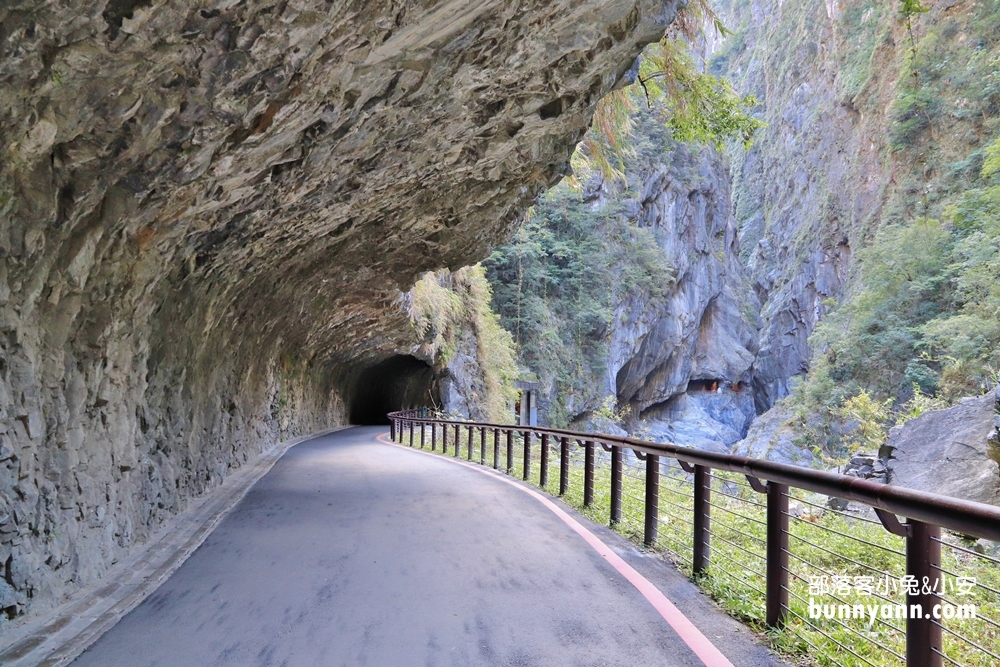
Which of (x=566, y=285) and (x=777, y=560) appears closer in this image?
(x=777, y=560)

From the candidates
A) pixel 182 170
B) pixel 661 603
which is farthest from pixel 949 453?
pixel 182 170

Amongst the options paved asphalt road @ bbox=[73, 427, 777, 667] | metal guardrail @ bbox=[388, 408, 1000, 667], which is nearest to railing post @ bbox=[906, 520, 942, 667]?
metal guardrail @ bbox=[388, 408, 1000, 667]


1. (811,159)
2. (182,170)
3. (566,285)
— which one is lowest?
(182,170)

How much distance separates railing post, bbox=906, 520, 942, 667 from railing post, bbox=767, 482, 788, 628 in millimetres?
1097

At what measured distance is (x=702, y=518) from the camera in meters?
4.82

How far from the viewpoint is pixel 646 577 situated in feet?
15.9

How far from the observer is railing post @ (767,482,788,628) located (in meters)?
3.68

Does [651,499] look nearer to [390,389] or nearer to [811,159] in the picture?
[390,389]

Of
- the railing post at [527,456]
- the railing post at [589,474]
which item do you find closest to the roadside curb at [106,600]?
the railing post at [589,474]

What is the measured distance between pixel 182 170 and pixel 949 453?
35.2 ft

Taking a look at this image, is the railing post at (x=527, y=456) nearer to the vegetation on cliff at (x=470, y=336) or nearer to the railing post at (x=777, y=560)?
the railing post at (x=777, y=560)

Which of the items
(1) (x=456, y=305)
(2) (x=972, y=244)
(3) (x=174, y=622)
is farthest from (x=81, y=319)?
(2) (x=972, y=244)

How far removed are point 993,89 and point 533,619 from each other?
31.4m

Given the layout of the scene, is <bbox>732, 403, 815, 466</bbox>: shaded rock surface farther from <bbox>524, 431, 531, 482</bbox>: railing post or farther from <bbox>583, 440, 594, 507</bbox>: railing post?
<bbox>583, 440, 594, 507</bbox>: railing post
